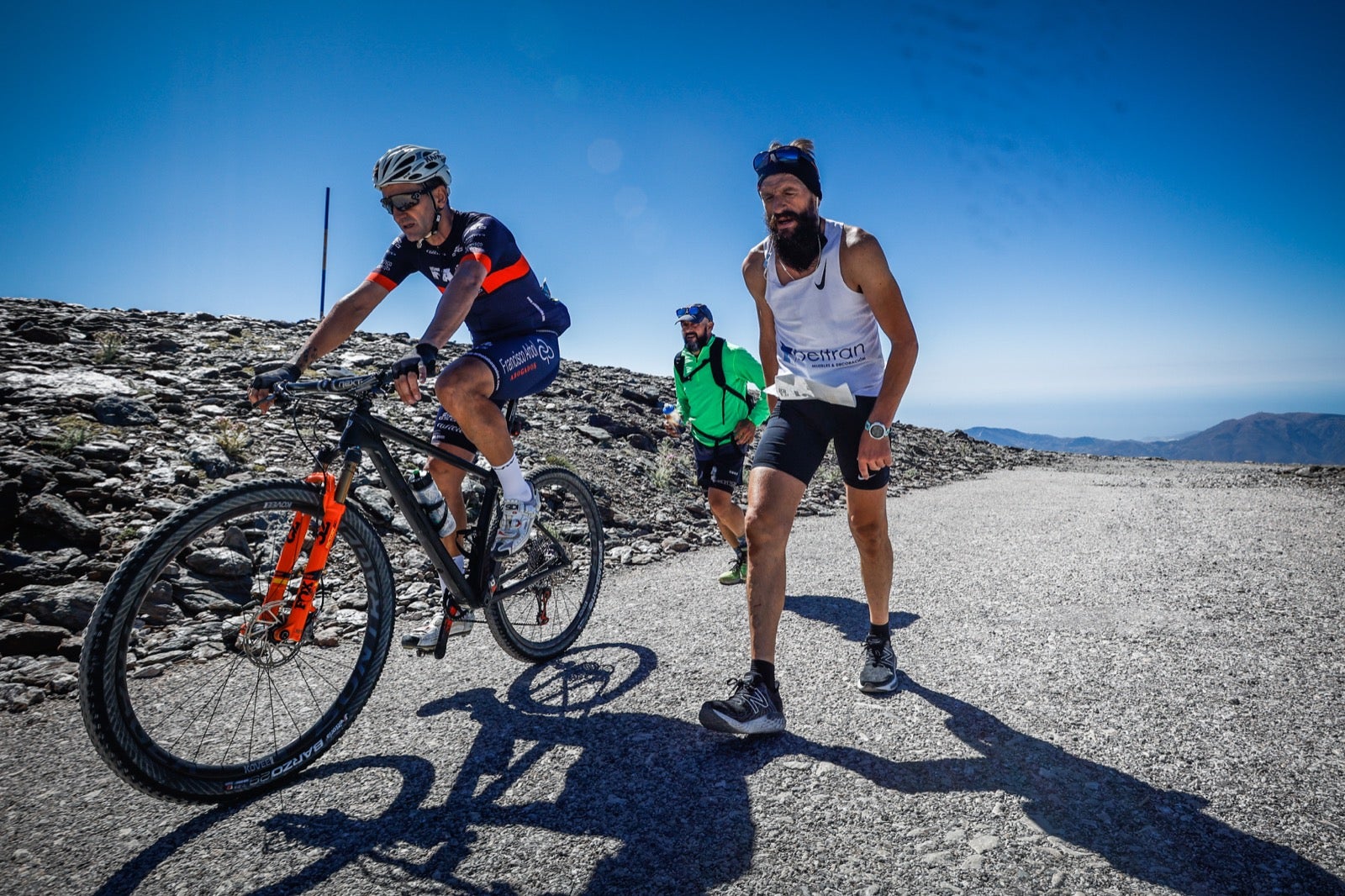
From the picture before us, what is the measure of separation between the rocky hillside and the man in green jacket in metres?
1.27

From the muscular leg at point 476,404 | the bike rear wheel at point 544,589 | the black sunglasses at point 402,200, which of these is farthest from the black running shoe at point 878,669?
the black sunglasses at point 402,200

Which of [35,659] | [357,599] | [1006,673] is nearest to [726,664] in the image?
[1006,673]

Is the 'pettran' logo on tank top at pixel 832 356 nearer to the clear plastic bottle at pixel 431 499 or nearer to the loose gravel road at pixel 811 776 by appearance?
the loose gravel road at pixel 811 776

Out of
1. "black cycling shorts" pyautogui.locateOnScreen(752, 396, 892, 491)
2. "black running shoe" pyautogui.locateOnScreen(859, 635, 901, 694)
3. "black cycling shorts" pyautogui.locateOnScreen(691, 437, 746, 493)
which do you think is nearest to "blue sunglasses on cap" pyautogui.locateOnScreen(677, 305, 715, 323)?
"black cycling shorts" pyautogui.locateOnScreen(691, 437, 746, 493)

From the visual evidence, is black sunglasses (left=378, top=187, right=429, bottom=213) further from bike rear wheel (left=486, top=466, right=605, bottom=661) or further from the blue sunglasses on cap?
the blue sunglasses on cap

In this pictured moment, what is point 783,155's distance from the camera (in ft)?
11.0

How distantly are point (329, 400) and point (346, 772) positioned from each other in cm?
175

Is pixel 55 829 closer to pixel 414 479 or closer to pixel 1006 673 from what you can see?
pixel 414 479

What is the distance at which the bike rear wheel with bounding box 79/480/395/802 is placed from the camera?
7.48 feet

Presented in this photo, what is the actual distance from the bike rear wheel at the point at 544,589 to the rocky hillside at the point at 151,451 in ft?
4.38

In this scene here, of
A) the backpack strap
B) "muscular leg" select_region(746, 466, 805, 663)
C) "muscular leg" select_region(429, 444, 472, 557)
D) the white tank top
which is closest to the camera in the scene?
"muscular leg" select_region(746, 466, 805, 663)

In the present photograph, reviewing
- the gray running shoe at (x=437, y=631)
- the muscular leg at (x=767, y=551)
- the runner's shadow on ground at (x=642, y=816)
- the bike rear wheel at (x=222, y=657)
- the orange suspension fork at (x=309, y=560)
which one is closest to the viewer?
the runner's shadow on ground at (x=642, y=816)

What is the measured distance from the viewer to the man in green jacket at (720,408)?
609cm

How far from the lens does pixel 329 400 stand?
3.27m
